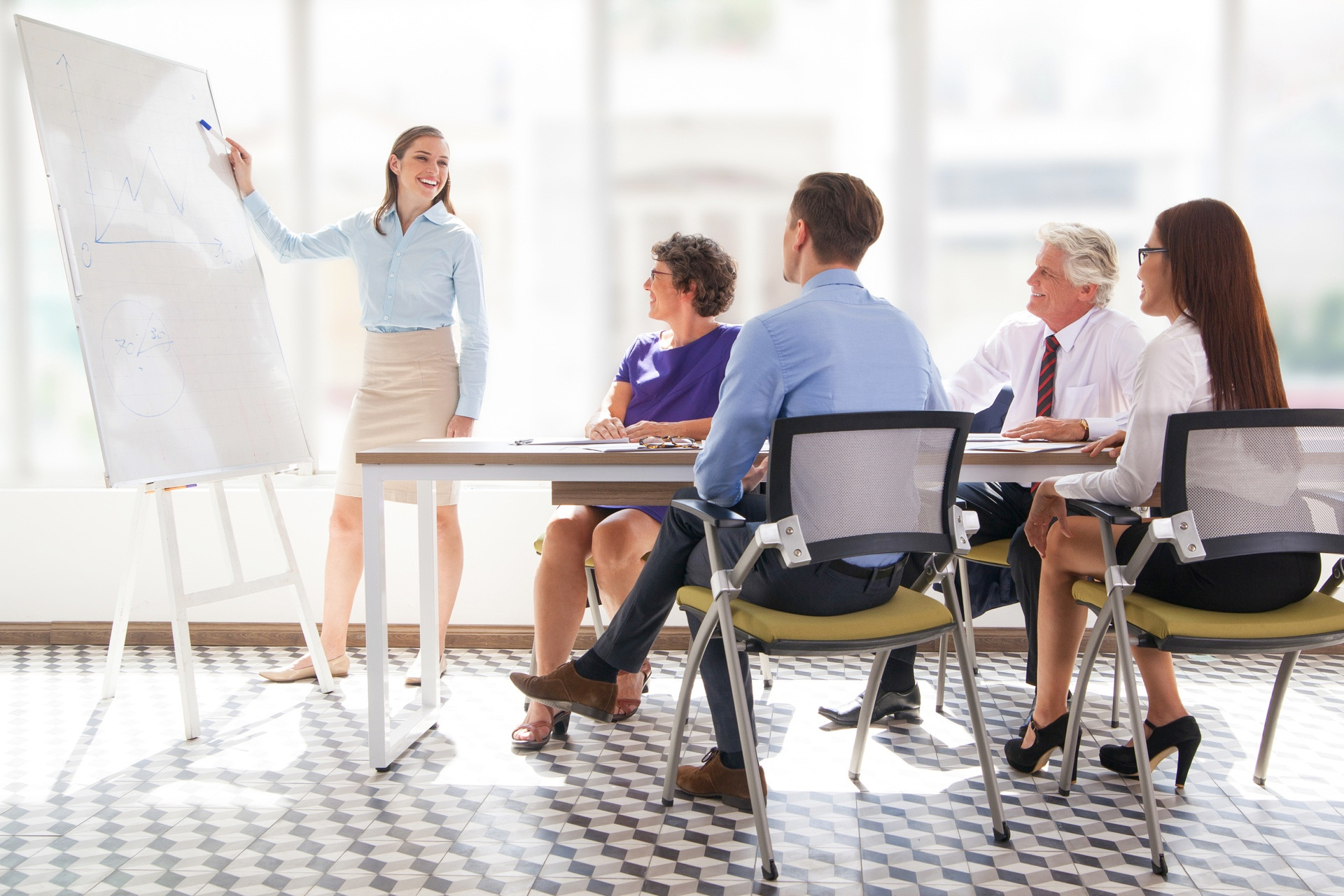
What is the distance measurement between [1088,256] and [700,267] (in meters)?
1.06

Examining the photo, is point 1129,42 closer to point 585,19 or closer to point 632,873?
point 585,19

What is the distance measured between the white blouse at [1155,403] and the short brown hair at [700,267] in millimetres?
1114

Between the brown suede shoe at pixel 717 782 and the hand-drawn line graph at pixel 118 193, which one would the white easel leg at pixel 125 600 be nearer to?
the hand-drawn line graph at pixel 118 193

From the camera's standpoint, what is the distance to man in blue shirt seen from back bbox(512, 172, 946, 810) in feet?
6.09

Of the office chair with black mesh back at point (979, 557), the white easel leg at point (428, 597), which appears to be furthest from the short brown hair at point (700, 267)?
the white easel leg at point (428, 597)

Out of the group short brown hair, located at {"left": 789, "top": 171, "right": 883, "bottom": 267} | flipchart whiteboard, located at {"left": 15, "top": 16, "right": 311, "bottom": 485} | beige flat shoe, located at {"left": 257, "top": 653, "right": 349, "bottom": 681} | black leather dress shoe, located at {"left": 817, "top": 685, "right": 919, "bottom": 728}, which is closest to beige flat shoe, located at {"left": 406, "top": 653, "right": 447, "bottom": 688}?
beige flat shoe, located at {"left": 257, "top": 653, "right": 349, "bottom": 681}

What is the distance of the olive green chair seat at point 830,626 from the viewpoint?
5.93 feet

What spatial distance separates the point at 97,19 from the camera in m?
3.66

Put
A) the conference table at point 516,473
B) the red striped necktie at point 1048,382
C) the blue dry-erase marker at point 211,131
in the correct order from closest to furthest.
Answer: the conference table at point 516,473
the red striped necktie at point 1048,382
the blue dry-erase marker at point 211,131

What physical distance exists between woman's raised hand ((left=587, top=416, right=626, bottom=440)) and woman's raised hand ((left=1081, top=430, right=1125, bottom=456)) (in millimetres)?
1074

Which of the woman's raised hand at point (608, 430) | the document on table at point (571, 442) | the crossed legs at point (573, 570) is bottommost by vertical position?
the crossed legs at point (573, 570)

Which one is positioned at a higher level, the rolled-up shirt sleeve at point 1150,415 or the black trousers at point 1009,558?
the rolled-up shirt sleeve at point 1150,415

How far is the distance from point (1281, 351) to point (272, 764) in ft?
11.4

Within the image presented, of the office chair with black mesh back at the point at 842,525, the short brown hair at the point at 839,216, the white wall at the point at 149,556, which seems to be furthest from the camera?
the white wall at the point at 149,556
